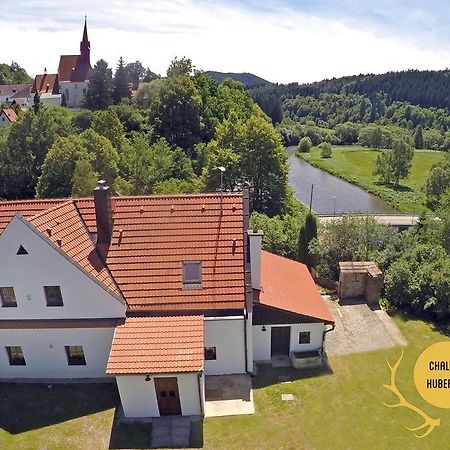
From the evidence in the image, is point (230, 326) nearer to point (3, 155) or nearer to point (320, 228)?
point (320, 228)

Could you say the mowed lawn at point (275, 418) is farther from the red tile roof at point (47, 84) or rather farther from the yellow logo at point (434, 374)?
the red tile roof at point (47, 84)

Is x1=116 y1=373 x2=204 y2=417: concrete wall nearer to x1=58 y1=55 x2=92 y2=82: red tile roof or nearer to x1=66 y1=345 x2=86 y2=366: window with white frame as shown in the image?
x1=66 y1=345 x2=86 y2=366: window with white frame

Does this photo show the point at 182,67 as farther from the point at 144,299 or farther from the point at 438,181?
the point at 144,299

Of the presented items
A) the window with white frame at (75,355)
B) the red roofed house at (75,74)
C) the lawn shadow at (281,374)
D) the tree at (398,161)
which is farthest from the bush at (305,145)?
the window with white frame at (75,355)

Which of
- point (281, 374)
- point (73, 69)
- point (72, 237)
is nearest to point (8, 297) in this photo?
point (72, 237)

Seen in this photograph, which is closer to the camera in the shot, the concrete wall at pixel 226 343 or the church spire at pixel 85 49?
the concrete wall at pixel 226 343

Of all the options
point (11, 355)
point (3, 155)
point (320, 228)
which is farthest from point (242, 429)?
point (3, 155)
